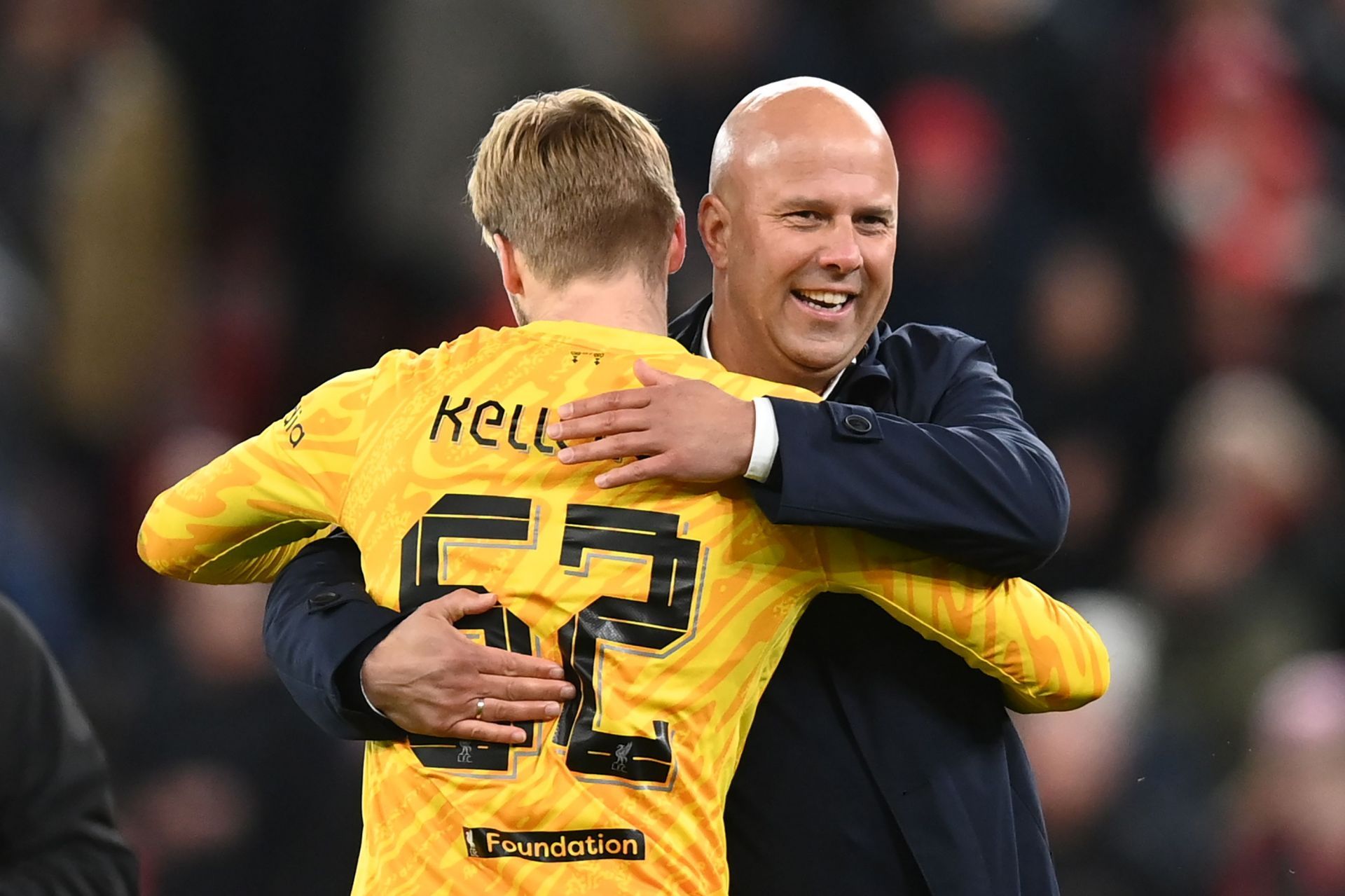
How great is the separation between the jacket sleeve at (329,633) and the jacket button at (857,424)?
55 cm

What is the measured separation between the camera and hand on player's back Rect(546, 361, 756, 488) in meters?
1.82

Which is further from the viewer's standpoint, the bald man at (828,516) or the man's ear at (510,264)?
the man's ear at (510,264)

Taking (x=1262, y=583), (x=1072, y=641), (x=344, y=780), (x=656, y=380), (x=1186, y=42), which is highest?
(x=1186, y=42)

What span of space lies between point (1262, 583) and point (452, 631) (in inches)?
132

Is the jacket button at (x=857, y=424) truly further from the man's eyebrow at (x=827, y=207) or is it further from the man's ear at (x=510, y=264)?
the man's eyebrow at (x=827, y=207)

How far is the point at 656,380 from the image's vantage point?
187cm

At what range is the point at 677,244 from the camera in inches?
80.7

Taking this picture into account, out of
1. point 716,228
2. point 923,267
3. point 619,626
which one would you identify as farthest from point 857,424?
point 923,267

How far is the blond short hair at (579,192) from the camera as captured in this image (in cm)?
196

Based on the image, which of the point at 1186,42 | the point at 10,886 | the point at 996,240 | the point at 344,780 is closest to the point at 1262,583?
the point at 996,240

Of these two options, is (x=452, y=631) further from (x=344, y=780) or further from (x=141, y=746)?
(x=141, y=746)

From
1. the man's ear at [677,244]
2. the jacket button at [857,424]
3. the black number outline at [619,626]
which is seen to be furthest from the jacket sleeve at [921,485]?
the man's ear at [677,244]

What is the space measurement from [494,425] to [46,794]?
62 centimetres

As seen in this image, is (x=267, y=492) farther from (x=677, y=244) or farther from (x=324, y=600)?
(x=677, y=244)
